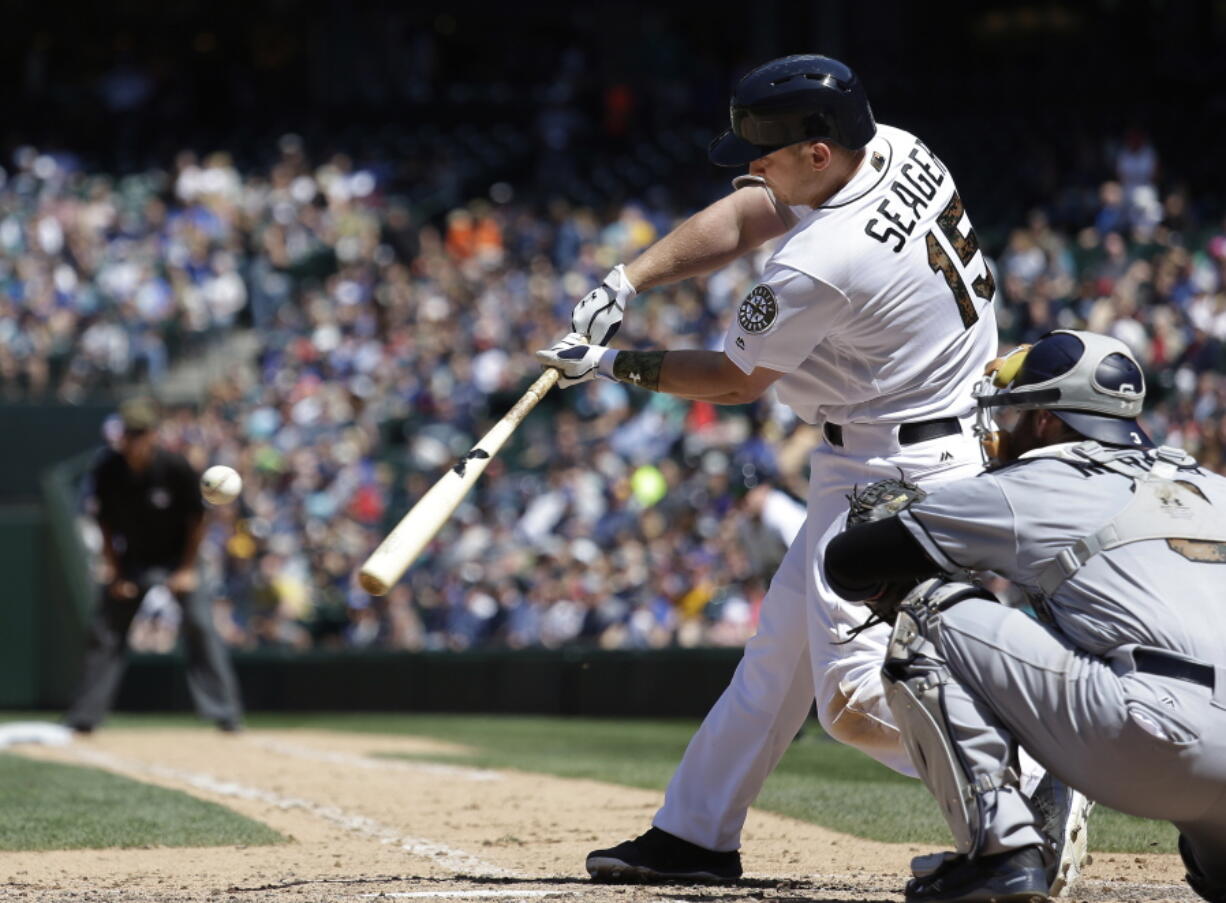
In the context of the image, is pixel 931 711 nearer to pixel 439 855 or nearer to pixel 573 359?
pixel 573 359

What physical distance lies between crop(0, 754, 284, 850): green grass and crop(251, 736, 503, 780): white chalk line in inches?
47.6

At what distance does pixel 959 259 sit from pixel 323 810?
344 cm

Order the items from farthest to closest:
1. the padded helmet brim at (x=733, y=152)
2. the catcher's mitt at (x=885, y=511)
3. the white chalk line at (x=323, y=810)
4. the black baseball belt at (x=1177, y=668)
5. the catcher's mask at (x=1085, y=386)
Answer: the white chalk line at (x=323, y=810)
the padded helmet brim at (x=733, y=152)
the catcher's mitt at (x=885, y=511)
the catcher's mask at (x=1085, y=386)
the black baseball belt at (x=1177, y=668)

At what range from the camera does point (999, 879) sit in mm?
3791

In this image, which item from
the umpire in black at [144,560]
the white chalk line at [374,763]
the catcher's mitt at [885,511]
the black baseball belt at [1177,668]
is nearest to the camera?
the black baseball belt at [1177,668]

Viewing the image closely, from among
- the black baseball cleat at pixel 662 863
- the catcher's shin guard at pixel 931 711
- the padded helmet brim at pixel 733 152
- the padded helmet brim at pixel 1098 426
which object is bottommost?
the black baseball cleat at pixel 662 863

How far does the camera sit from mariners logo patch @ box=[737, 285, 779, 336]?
4.48 m

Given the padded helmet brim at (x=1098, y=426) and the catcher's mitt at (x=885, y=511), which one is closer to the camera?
the padded helmet brim at (x=1098, y=426)

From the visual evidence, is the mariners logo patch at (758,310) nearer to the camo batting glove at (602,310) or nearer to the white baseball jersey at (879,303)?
the white baseball jersey at (879,303)

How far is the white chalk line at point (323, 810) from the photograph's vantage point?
5.29m

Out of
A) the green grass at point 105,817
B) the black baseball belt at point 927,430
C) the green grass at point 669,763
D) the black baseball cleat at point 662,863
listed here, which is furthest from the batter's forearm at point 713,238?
the green grass at point 105,817

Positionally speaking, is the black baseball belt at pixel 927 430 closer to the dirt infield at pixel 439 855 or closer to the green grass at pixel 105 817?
the dirt infield at pixel 439 855

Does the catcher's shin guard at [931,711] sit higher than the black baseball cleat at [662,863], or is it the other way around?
the catcher's shin guard at [931,711]

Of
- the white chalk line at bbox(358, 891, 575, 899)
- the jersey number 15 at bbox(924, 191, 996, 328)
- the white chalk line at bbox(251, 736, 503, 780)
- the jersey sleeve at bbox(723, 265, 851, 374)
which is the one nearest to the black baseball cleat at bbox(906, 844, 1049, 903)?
the white chalk line at bbox(358, 891, 575, 899)
